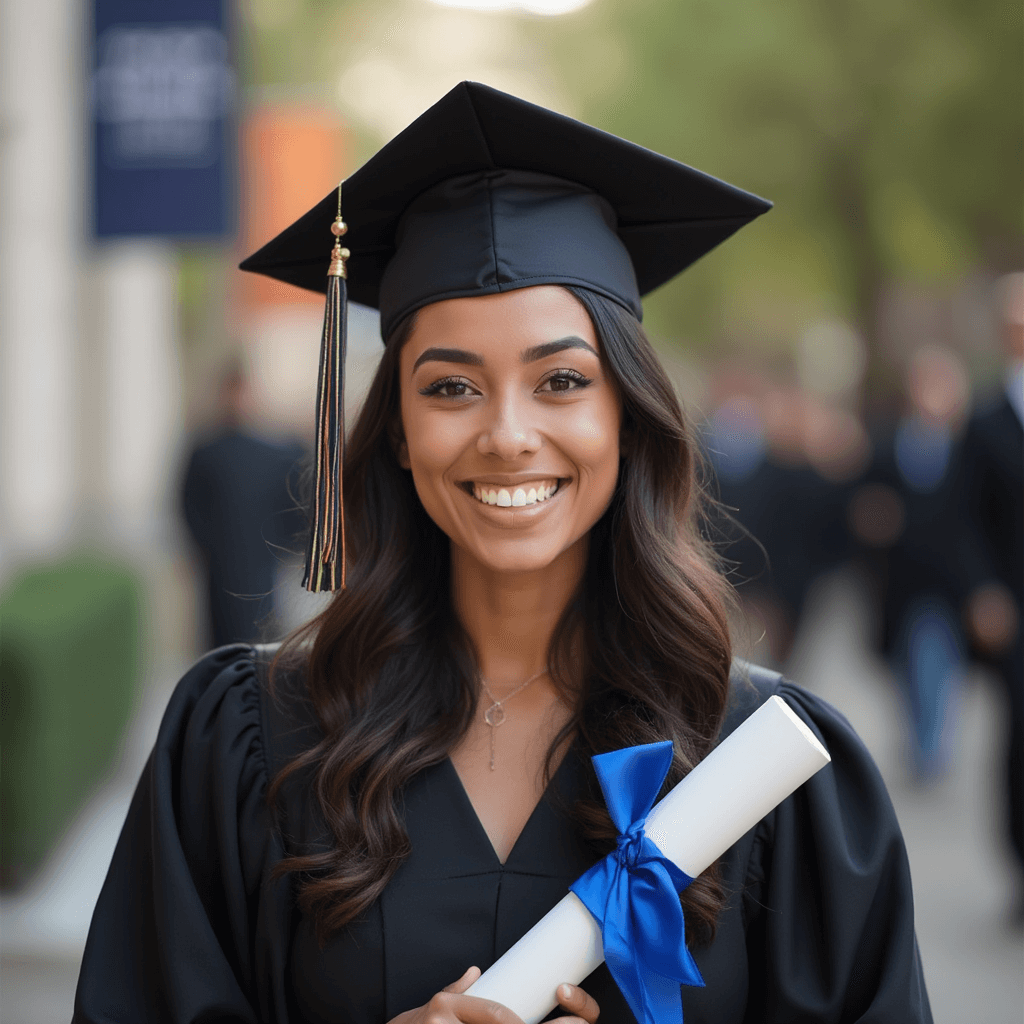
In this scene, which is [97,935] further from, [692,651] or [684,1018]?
[692,651]

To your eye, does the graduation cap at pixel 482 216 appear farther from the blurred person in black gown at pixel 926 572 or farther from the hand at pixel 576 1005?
the blurred person in black gown at pixel 926 572

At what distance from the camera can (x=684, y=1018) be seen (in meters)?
1.75

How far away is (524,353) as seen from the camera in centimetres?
177

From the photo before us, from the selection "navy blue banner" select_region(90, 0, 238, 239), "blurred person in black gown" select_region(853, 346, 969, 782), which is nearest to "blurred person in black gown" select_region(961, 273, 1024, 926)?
"blurred person in black gown" select_region(853, 346, 969, 782)

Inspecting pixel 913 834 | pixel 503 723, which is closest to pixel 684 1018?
pixel 503 723

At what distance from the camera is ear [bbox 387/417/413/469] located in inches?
79.7

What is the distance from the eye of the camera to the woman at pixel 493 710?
5.81 feet

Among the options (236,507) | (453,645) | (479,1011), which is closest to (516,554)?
(453,645)

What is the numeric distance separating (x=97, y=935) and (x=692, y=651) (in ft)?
3.22

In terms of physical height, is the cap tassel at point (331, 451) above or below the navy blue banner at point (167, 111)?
below

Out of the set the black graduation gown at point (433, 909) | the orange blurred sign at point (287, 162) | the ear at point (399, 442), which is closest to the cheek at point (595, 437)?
the ear at point (399, 442)

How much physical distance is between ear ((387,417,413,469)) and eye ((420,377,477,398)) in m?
0.20

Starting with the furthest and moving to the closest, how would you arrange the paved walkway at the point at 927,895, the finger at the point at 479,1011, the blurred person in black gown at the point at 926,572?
the blurred person in black gown at the point at 926,572
the paved walkway at the point at 927,895
the finger at the point at 479,1011

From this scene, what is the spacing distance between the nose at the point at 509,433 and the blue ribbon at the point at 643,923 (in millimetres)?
537
